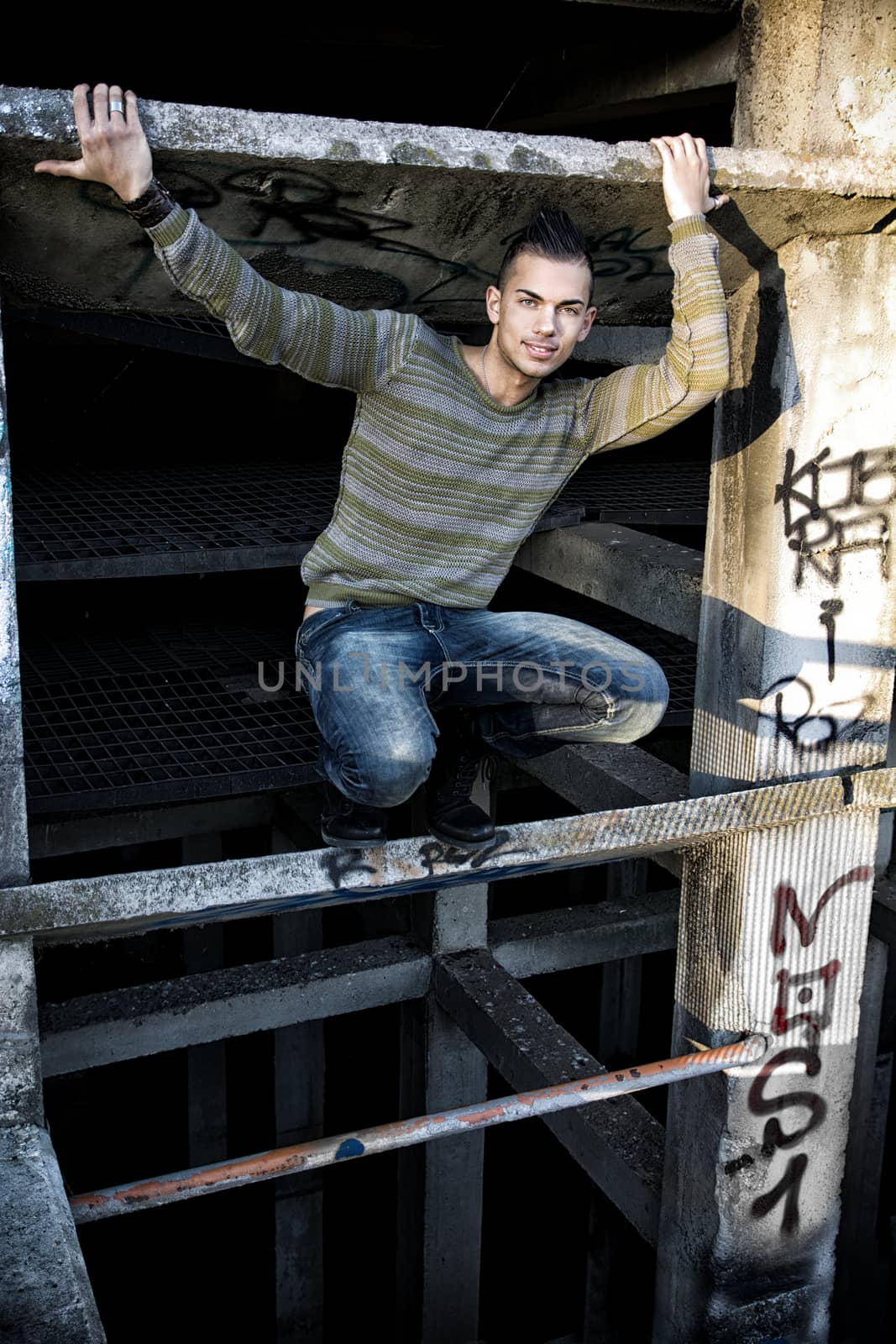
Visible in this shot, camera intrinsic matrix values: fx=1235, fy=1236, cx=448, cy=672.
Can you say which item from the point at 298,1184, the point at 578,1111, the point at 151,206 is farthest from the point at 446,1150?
the point at 151,206

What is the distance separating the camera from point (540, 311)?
2.88m

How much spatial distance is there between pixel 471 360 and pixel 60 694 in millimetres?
2595

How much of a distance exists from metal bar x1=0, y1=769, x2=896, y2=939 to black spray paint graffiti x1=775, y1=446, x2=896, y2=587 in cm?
63

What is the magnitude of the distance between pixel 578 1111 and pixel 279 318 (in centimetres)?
287

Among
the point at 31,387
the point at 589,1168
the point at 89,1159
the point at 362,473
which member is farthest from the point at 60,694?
the point at 89,1159

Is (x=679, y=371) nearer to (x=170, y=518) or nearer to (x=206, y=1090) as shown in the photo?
(x=170, y=518)

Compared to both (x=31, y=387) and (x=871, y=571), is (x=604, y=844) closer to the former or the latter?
(x=871, y=571)

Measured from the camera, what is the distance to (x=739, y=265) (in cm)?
327

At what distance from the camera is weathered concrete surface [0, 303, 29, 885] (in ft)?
8.39

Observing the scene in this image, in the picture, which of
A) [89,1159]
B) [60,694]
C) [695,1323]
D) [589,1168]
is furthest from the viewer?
[89,1159]

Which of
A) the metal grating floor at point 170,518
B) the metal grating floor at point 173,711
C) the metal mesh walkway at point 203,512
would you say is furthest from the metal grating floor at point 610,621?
the metal grating floor at point 170,518

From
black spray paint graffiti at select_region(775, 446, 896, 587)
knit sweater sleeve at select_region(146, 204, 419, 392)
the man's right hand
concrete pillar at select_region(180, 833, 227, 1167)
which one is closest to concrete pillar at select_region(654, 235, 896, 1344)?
black spray paint graffiti at select_region(775, 446, 896, 587)

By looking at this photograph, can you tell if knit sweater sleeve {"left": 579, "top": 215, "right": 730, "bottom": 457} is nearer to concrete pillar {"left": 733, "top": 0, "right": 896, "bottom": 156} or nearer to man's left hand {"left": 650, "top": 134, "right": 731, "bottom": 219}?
man's left hand {"left": 650, "top": 134, "right": 731, "bottom": 219}

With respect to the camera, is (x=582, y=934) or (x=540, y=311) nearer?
(x=540, y=311)
